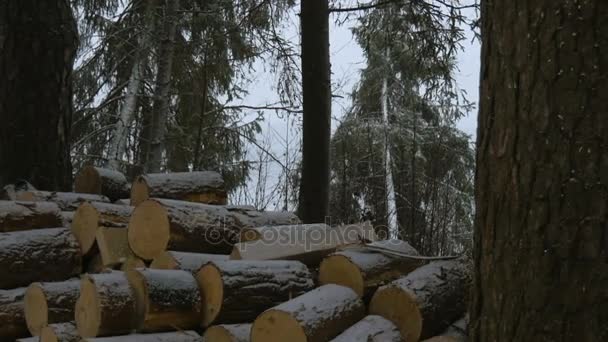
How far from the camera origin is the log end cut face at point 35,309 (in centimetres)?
305

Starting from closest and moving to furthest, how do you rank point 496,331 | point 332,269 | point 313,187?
point 496,331 → point 332,269 → point 313,187

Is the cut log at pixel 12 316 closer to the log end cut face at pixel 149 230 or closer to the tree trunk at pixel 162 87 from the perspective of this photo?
the log end cut face at pixel 149 230

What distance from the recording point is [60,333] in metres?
2.87

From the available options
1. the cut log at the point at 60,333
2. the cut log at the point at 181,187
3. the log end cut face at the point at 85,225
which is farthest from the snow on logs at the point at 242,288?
the cut log at the point at 181,187

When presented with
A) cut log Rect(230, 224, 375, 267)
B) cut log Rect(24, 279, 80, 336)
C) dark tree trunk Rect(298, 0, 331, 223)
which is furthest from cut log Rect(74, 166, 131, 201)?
dark tree trunk Rect(298, 0, 331, 223)

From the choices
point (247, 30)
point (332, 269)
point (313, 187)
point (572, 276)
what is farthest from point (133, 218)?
point (247, 30)

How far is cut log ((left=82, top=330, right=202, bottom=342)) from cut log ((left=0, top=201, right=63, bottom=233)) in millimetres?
1102

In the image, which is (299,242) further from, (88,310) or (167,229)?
(88,310)

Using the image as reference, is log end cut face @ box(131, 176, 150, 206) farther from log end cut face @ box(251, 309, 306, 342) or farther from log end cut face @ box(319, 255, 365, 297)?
log end cut face @ box(251, 309, 306, 342)

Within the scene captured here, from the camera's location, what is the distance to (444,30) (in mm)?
6559

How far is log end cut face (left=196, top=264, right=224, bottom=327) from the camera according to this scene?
2.81m

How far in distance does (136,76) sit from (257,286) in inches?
296

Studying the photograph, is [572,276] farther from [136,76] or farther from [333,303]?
[136,76]

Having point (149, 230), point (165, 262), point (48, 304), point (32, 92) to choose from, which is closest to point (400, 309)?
point (165, 262)
